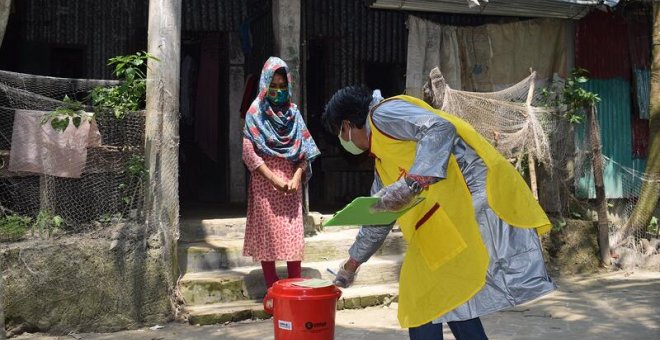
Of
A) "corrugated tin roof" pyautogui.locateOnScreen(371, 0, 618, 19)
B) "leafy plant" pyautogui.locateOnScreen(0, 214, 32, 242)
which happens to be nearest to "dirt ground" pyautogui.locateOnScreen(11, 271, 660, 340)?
"leafy plant" pyautogui.locateOnScreen(0, 214, 32, 242)

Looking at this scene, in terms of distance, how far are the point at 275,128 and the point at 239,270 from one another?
4.30 ft

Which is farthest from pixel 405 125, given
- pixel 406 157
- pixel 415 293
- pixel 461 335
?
pixel 461 335

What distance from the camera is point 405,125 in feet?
8.58

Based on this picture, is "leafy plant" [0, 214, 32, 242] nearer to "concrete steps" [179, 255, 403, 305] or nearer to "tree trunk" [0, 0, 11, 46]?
"concrete steps" [179, 255, 403, 305]

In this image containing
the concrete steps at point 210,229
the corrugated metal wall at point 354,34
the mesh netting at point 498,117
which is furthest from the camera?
the corrugated metal wall at point 354,34

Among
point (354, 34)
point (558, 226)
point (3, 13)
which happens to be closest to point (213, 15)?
point (354, 34)

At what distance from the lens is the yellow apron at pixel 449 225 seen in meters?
2.62

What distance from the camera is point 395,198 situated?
2475mm

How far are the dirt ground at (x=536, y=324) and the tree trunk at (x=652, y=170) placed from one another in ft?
5.55

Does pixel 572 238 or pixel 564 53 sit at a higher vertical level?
pixel 564 53

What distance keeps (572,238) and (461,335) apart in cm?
490

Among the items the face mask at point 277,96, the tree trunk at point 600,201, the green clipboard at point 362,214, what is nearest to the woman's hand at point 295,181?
the face mask at point 277,96

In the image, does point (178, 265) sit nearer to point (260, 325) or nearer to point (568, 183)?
point (260, 325)

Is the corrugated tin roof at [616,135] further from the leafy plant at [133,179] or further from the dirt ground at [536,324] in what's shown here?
the leafy plant at [133,179]
